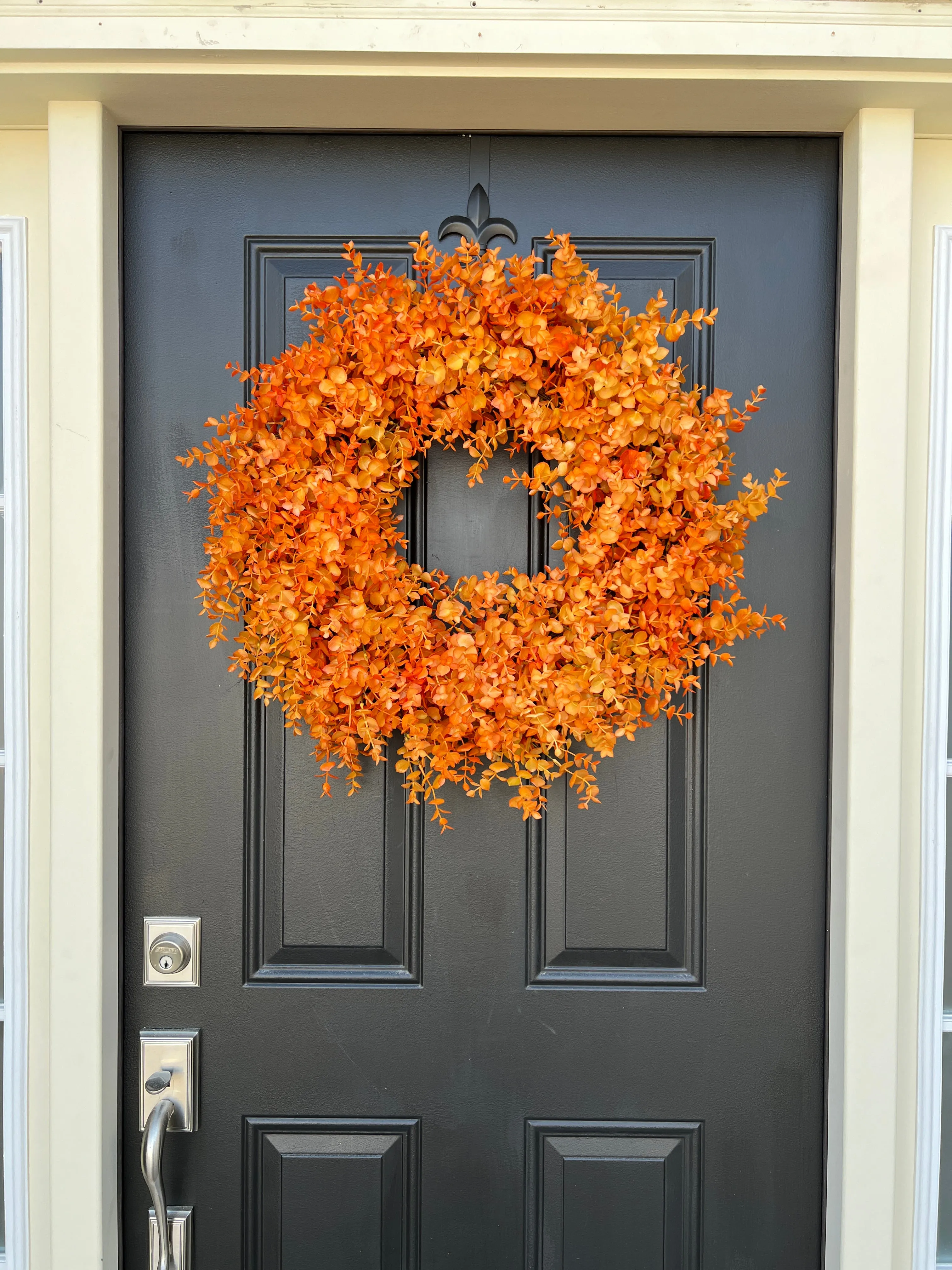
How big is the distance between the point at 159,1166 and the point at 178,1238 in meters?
0.19

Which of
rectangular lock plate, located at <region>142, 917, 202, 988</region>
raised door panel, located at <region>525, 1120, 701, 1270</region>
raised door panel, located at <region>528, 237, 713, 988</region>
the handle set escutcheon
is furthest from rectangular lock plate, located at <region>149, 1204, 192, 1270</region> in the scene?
raised door panel, located at <region>528, 237, 713, 988</region>

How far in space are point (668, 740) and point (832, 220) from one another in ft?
2.97

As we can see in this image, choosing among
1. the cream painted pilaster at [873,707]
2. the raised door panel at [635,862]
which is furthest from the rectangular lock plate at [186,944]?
the cream painted pilaster at [873,707]

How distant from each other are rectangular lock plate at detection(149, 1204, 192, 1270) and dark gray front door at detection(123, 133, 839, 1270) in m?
0.02

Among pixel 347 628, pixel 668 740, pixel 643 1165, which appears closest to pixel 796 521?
pixel 668 740

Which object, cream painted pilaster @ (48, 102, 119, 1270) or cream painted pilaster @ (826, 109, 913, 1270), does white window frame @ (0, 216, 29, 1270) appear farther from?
cream painted pilaster @ (826, 109, 913, 1270)

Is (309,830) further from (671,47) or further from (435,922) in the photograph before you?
(671,47)

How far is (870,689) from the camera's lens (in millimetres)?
1305

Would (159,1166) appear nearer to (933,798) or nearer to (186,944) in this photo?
(186,944)

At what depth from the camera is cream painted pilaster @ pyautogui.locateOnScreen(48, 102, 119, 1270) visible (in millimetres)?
1292

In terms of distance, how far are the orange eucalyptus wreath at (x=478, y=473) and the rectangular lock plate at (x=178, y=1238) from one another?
2.73 ft

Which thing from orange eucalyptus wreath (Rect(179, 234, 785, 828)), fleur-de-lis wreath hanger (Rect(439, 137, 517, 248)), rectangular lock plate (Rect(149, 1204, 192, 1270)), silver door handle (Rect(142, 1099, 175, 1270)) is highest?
fleur-de-lis wreath hanger (Rect(439, 137, 517, 248))

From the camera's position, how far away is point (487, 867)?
4.58 feet

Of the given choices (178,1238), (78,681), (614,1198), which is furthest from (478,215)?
(178,1238)
